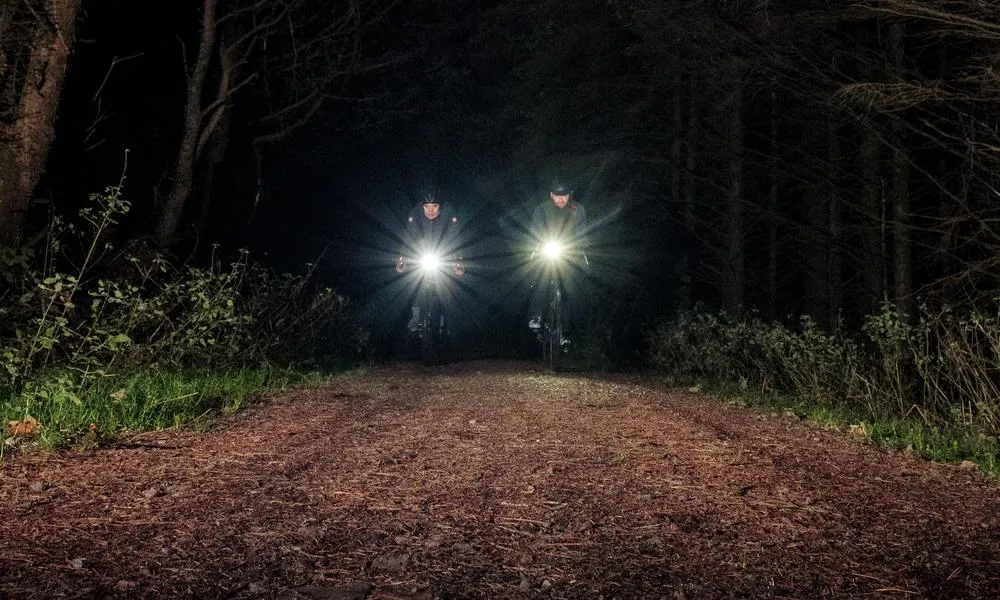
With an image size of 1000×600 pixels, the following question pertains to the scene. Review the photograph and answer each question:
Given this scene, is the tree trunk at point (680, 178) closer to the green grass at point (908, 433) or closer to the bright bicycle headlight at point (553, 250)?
the bright bicycle headlight at point (553, 250)

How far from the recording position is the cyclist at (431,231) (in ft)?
45.4

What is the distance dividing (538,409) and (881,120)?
713 centimetres

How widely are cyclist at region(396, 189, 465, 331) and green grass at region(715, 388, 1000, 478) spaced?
7010 millimetres

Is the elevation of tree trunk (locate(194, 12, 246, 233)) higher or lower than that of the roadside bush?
higher

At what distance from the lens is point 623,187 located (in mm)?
19281

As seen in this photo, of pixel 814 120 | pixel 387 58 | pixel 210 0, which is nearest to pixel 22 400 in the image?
pixel 210 0

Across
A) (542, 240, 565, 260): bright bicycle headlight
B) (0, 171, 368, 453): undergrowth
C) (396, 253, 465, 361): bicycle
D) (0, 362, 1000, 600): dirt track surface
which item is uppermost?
(542, 240, 565, 260): bright bicycle headlight

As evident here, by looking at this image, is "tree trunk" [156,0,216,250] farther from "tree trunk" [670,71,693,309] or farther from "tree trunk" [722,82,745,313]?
"tree trunk" [670,71,693,309]

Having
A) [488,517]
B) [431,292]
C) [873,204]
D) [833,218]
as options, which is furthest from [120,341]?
[833,218]

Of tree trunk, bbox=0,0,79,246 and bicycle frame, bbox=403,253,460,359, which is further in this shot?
bicycle frame, bbox=403,253,460,359

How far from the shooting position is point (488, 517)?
349 cm

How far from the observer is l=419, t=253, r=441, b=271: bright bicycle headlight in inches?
537

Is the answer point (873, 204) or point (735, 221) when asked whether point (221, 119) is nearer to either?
point (873, 204)

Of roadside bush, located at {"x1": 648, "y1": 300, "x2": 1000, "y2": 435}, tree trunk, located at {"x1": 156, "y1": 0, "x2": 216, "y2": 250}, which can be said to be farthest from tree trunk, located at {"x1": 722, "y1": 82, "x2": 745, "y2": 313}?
tree trunk, located at {"x1": 156, "y1": 0, "x2": 216, "y2": 250}
